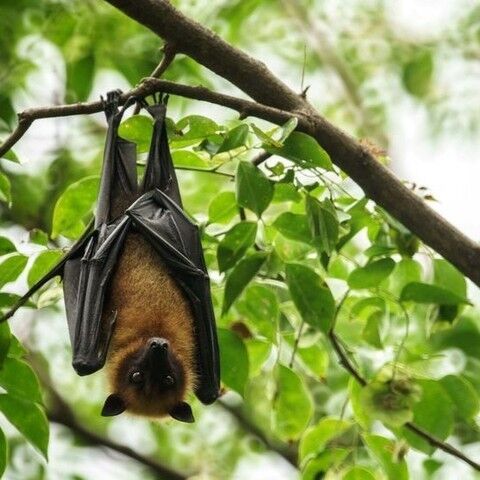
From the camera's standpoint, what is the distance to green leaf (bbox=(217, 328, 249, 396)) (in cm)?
519

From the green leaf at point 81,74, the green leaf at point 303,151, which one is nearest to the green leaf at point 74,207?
the green leaf at point 303,151

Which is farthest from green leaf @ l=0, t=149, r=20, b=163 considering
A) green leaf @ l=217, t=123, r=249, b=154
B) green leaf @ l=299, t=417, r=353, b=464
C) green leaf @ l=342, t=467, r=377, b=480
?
green leaf @ l=342, t=467, r=377, b=480

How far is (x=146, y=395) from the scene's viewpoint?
5887 millimetres

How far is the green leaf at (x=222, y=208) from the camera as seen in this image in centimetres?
518

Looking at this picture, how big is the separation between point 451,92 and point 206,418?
5254mm

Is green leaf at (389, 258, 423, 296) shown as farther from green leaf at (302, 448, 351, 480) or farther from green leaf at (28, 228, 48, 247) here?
green leaf at (28, 228, 48, 247)

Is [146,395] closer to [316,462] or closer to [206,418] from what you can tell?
[316,462]

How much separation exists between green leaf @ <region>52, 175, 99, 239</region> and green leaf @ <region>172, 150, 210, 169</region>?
1.86 feet

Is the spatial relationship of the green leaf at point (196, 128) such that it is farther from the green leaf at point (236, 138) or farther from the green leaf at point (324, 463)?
the green leaf at point (324, 463)

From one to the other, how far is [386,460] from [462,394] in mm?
569

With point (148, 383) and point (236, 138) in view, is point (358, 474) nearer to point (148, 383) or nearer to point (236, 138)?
point (148, 383)

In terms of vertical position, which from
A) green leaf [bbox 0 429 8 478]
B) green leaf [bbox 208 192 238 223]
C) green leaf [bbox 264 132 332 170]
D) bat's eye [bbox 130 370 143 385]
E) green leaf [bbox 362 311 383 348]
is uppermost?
green leaf [bbox 264 132 332 170]

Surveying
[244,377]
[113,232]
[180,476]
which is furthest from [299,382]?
[180,476]

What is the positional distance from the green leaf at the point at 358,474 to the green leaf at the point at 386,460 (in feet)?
0.83
